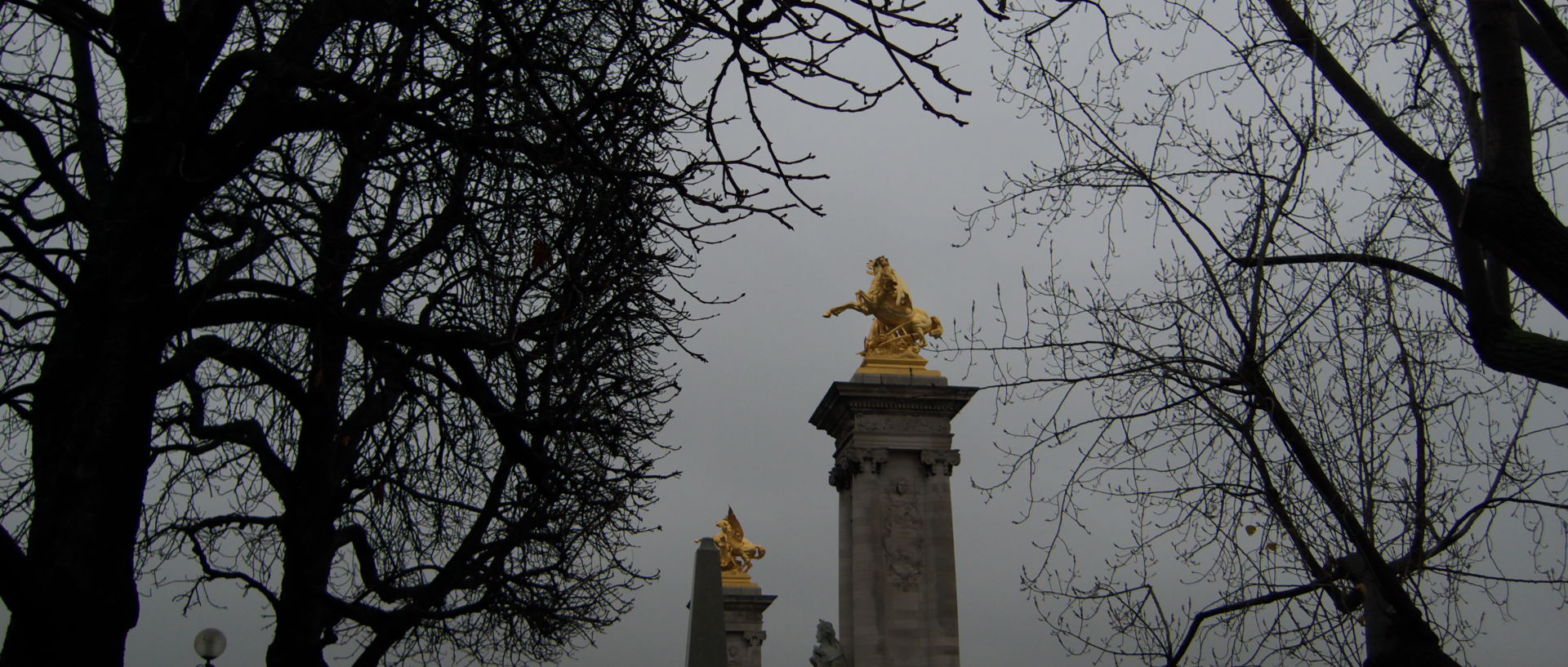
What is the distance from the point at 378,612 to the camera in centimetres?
879

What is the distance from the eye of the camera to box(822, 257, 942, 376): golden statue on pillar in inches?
807

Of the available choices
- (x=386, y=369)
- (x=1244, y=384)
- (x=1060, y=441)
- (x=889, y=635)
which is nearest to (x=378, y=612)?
(x=386, y=369)

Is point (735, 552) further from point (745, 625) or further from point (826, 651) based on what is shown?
point (826, 651)

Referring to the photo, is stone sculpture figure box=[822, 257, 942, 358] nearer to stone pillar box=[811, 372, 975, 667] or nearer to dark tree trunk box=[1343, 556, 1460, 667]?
stone pillar box=[811, 372, 975, 667]

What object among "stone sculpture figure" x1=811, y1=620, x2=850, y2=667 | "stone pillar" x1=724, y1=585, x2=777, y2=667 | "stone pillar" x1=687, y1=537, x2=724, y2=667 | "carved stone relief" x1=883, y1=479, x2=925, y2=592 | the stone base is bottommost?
"stone pillar" x1=687, y1=537, x2=724, y2=667

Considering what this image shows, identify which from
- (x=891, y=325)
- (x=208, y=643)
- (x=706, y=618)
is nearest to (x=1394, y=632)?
(x=706, y=618)

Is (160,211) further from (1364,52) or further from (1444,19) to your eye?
(1444,19)

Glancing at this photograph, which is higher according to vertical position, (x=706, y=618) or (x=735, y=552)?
(x=735, y=552)

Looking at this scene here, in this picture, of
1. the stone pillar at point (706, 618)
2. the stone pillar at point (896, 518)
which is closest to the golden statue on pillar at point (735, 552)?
the stone pillar at point (896, 518)

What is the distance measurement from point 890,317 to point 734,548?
1156cm

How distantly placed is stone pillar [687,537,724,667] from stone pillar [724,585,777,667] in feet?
64.6

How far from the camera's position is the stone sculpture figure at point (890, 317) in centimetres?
2078

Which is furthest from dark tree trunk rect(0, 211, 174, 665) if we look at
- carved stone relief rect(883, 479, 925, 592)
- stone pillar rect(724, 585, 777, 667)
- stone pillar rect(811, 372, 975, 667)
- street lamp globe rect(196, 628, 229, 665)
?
stone pillar rect(724, 585, 777, 667)

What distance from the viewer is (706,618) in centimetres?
1027
